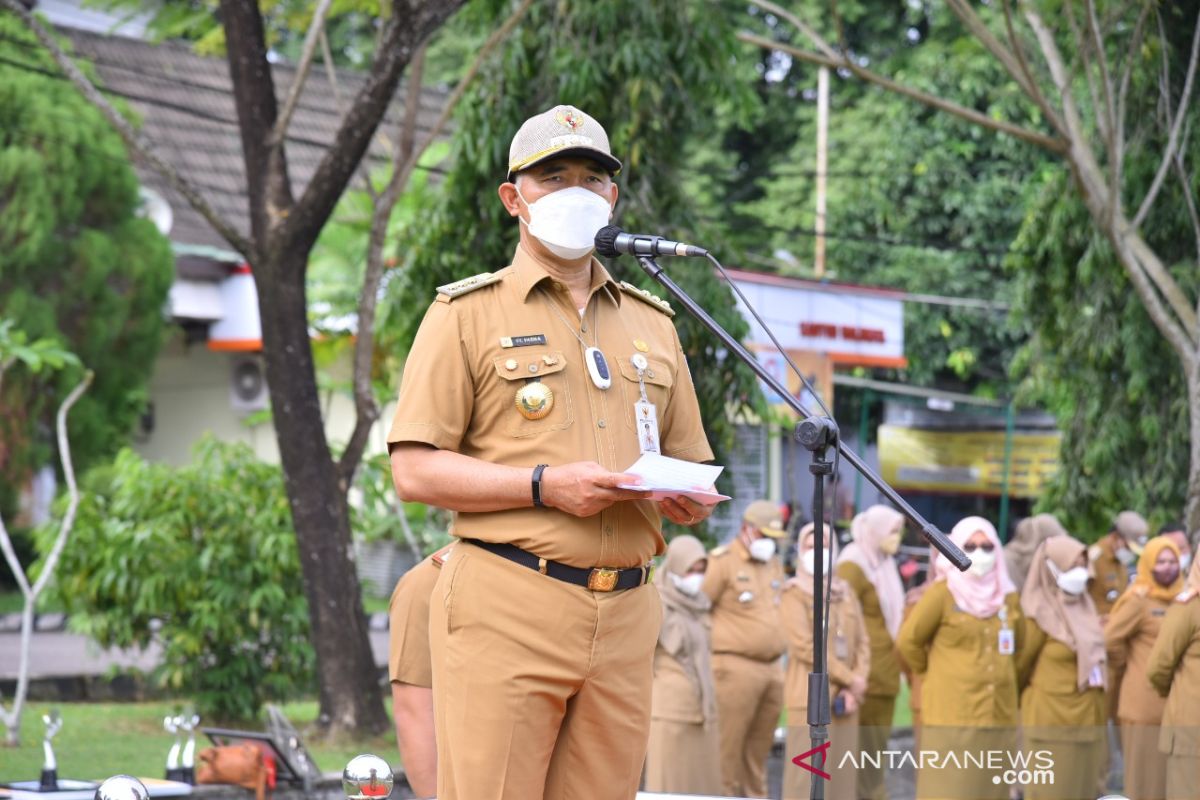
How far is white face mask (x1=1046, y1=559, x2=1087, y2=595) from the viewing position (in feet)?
30.6

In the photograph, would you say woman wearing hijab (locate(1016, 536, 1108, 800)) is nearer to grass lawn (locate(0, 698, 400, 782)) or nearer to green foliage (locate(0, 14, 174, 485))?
grass lawn (locate(0, 698, 400, 782))

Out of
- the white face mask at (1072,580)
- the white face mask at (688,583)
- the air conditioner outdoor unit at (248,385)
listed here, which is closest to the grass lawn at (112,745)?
the white face mask at (688,583)

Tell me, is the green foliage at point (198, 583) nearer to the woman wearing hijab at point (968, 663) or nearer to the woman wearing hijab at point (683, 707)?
the woman wearing hijab at point (683, 707)

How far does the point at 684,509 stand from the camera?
362cm

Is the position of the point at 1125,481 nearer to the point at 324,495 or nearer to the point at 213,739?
the point at 324,495

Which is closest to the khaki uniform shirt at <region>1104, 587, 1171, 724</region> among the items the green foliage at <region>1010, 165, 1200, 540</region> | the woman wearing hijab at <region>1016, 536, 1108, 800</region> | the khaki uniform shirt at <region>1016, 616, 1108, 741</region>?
the woman wearing hijab at <region>1016, 536, 1108, 800</region>

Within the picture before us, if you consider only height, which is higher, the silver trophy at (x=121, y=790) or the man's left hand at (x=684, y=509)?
the man's left hand at (x=684, y=509)

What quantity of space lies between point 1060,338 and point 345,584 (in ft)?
23.2

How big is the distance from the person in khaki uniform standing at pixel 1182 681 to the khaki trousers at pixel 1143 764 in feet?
1.34

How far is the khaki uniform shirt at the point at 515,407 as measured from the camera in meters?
3.58

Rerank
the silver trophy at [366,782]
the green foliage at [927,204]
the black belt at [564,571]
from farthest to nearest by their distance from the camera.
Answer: the green foliage at [927,204], the silver trophy at [366,782], the black belt at [564,571]

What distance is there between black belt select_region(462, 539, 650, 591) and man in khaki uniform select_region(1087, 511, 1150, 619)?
9.26 metres

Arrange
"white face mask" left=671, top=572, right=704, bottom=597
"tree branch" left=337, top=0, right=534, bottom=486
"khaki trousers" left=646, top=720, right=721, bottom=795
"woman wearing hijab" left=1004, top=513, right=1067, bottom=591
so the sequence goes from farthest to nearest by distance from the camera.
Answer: "woman wearing hijab" left=1004, top=513, right=1067, bottom=591, "tree branch" left=337, top=0, right=534, bottom=486, "white face mask" left=671, top=572, right=704, bottom=597, "khaki trousers" left=646, top=720, right=721, bottom=795

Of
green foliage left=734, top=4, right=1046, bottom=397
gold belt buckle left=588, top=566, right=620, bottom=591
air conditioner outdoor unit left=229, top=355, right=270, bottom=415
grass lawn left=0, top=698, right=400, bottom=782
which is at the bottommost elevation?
grass lawn left=0, top=698, right=400, bottom=782
